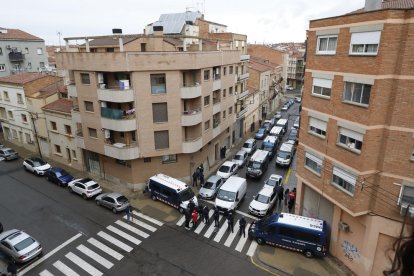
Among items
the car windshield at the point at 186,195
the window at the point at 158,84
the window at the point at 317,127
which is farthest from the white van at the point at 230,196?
the window at the point at 158,84

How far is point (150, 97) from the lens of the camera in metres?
26.5

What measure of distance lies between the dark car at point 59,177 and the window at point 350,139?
2592 centimetres

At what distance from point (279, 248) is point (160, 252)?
8.56 metres

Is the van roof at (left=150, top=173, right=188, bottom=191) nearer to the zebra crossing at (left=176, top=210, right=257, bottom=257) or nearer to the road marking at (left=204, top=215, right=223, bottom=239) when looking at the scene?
the zebra crossing at (left=176, top=210, right=257, bottom=257)

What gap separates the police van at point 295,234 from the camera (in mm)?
19391

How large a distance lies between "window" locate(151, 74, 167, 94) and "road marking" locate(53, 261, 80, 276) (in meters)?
15.2

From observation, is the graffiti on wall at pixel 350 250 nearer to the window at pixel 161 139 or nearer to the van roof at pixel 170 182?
the van roof at pixel 170 182

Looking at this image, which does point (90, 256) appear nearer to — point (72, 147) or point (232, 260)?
point (232, 260)

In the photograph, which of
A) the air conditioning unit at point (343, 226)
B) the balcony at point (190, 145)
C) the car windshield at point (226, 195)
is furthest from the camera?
the balcony at point (190, 145)

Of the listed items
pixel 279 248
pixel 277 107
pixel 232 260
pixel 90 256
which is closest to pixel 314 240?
pixel 279 248

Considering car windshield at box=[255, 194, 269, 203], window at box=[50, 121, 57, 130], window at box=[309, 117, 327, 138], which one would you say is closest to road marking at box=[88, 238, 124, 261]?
car windshield at box=[255, 194, 269, 203]

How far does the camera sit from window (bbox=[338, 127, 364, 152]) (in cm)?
1608

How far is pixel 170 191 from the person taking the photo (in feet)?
84.5

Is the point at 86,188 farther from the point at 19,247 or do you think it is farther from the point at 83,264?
the point at 83,264
